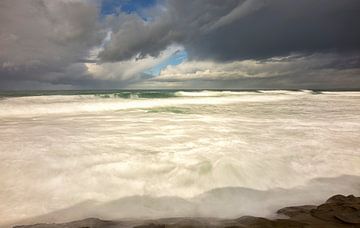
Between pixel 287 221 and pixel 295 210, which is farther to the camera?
pixel 295 210

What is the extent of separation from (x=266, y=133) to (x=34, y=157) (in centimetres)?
644

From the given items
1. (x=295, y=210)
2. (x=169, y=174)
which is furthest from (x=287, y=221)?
(x=169, y=174)

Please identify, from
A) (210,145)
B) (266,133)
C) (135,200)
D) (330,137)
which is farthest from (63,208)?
(330,137)

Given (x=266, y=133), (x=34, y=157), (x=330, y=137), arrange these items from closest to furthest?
(x=34, y=157) < (x=330, y=137) < (x=266, y=133)

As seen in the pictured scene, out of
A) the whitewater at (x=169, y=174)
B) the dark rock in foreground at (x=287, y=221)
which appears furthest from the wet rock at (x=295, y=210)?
the whitewater at (x=169, y=174)

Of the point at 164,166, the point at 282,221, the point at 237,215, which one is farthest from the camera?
the point at 164,166

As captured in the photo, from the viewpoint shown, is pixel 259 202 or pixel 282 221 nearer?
pixel 282 221

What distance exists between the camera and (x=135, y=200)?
14.2 ft

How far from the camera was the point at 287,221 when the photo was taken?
3225 mm

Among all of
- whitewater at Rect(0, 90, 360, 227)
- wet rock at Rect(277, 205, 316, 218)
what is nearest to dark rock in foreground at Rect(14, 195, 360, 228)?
wet rock at Rect(277, 205, 316, 218)

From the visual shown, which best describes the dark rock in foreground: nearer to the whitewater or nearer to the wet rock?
the wet rock

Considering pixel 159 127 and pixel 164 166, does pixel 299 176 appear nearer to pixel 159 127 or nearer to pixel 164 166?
pixel 164 166

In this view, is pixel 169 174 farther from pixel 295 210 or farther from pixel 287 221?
pixel 287 221

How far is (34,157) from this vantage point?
614 centimetres
